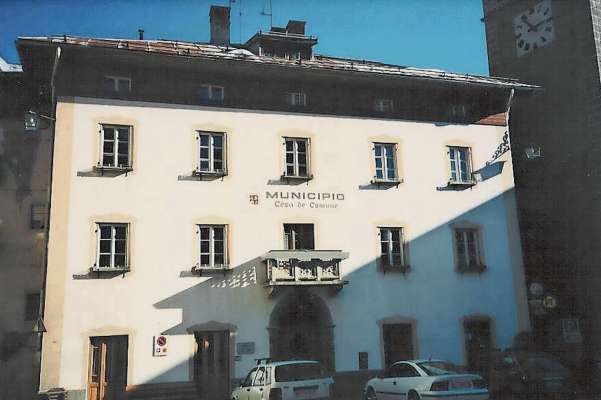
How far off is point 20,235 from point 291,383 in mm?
12575

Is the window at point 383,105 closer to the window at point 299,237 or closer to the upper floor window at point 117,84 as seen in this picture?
the window at point 299,237

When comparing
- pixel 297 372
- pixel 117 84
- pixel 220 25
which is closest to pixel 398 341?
pixel 297 372

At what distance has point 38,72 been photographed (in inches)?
845

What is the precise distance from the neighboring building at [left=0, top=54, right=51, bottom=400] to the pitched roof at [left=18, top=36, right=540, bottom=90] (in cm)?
357

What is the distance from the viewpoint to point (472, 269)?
23.4 metres

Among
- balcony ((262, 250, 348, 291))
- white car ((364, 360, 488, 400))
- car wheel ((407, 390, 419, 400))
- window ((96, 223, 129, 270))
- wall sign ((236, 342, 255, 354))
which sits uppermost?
window ((96, 223, 129, 270))

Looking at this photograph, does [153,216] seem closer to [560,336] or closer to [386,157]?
[386,157]

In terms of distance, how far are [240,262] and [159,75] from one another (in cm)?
707

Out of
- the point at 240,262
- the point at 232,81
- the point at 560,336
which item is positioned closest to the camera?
the point at 240,262

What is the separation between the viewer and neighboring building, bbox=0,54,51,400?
71.6 ft

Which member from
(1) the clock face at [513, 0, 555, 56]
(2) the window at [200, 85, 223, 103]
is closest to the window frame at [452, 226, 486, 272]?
(2) the window at [200, 85, 223, 103]

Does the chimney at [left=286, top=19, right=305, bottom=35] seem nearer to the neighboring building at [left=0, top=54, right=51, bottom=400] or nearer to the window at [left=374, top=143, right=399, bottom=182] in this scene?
the window at [left=374, top=143, right=399, bottom=182]

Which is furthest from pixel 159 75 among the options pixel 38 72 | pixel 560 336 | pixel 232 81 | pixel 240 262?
pixel 560 336

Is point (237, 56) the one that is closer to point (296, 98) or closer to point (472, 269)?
point (296, 98)
